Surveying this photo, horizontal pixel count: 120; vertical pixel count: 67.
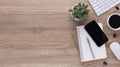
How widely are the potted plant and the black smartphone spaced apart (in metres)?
0.06

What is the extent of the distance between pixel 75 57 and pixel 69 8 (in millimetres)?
241

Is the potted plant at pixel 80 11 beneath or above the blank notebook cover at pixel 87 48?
above

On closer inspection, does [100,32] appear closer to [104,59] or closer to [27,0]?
[104,59]

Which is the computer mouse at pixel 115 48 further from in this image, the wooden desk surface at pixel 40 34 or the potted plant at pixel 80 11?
the potted plant at pixel 80 11

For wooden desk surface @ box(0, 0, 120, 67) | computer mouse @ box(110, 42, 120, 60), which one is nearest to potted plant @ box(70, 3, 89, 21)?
wooden desk surface @ box(0, 0, 120, 67)

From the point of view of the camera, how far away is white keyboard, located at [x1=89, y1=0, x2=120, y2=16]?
121 cm

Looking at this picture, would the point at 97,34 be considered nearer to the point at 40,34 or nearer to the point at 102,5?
the point at 102,5

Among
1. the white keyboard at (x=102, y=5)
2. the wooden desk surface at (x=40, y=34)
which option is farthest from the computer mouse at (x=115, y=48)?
the white keyboard at (x=102, y=5)

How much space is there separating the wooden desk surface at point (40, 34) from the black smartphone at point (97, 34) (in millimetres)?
32

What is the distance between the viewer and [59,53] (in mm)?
1193

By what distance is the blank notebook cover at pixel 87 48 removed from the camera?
3.88 feet

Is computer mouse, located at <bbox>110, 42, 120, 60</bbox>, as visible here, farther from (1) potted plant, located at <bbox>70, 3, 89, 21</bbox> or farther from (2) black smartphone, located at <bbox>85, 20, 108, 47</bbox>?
(1) potted plant, located at <bbox>70, 3, 89, 21</bbox>

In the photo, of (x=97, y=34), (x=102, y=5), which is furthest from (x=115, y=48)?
(x=102, y=5)

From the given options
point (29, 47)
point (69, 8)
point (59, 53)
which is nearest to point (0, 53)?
point (29, 47)
